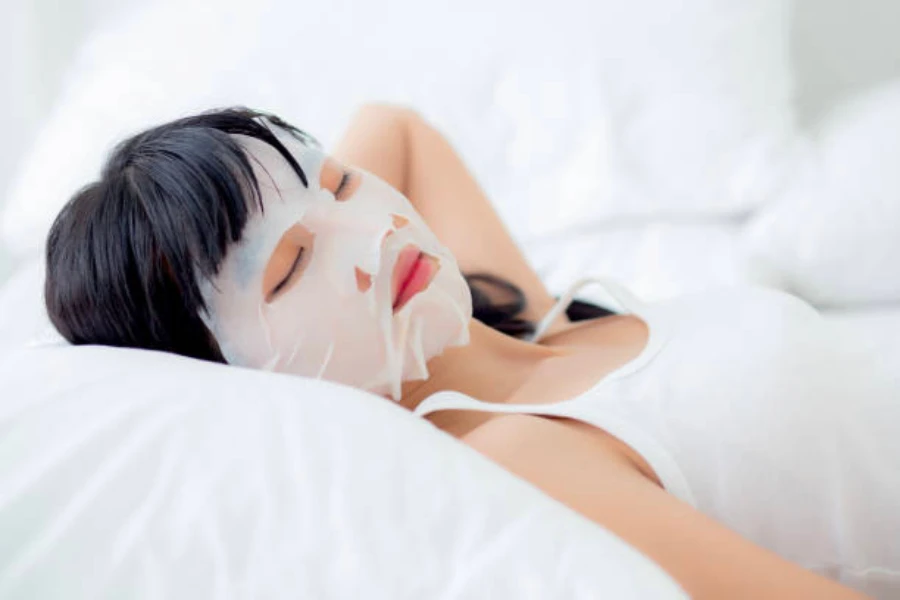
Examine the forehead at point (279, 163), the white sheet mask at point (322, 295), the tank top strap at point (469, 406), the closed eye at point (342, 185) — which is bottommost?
the tank top strap at point (469, 406)

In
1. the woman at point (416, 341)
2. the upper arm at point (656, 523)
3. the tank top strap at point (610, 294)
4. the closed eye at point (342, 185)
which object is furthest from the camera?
the tank top strap at point (610, 294)

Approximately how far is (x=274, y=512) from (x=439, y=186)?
80cm

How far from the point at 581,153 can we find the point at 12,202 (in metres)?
0.88

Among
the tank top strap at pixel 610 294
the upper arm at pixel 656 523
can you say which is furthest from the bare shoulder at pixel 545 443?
the tank top strap at pixel 610 294

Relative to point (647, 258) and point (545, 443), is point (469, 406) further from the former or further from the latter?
point (647, 258)

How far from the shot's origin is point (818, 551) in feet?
2.46

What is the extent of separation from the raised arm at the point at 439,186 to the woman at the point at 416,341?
0.95ft

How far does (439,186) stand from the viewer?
1.25m

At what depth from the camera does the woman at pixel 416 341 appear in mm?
748

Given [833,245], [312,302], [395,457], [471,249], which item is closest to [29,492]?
[395,457]

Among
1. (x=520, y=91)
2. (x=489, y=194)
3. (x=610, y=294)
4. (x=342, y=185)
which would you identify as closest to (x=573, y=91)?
(x=520, y=91)

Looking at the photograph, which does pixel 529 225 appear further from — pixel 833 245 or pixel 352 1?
pixel 352 1

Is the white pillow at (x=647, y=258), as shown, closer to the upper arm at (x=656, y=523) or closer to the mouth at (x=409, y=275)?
the mouth at (x=409, y=275)

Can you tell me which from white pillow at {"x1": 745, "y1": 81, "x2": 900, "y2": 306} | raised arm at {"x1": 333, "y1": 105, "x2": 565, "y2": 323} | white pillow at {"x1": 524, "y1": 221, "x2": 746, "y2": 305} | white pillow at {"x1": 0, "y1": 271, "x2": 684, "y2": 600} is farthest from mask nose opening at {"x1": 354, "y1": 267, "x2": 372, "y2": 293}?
white pillow at {"x1": 745, "y1": 81, "x2": 900, "y2": 306}
